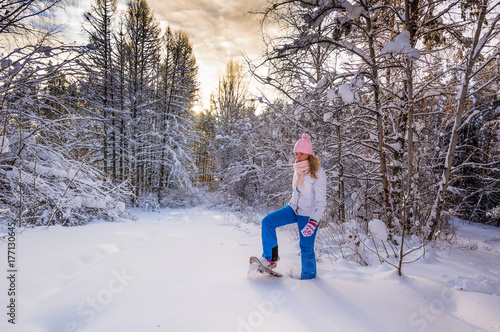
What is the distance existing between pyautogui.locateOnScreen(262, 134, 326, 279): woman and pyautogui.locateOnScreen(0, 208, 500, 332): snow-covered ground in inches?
11.3

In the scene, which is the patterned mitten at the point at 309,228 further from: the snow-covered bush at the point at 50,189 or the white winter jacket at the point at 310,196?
the snow-covered bush at the point at 50,189

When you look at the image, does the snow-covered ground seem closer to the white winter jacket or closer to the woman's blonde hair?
the white winter jacket

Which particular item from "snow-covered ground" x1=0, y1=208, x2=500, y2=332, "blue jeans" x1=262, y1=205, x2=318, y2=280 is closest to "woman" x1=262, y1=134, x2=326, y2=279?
"blue jeans" x1=262, y1=205, x2=318, y2=280

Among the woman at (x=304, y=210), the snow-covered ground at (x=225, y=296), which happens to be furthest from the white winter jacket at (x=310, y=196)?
the snow-covered ground at (x=225, y=296)

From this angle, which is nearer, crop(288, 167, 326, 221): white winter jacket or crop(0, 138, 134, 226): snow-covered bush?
crop(288, 167, 326, 221): white winter jacket

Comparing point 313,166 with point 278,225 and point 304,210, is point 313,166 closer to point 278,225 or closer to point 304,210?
point 304,210

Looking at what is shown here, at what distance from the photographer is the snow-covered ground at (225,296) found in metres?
1.62

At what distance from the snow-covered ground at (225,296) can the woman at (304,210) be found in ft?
0.94

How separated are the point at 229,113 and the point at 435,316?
1767 cm

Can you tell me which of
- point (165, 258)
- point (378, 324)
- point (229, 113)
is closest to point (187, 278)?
point (165, 258)

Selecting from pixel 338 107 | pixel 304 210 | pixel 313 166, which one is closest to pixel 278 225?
pixel 304 210

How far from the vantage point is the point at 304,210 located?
2629 millimetres

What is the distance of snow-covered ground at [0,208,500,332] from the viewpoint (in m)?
1.62

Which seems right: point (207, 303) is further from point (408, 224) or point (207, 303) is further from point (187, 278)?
point (408, 224)
